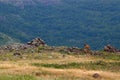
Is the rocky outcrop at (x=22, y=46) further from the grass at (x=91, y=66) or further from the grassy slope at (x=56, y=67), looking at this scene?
the grass at (x=91, y=66)

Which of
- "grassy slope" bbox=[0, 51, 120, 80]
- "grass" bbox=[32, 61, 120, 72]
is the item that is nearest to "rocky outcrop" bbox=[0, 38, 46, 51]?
"grassy slope" bbox=[0, 51, 120, 80]

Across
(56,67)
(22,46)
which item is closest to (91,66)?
(56,67)

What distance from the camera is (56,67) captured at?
2525 inches

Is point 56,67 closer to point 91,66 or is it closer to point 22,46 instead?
point 91,66

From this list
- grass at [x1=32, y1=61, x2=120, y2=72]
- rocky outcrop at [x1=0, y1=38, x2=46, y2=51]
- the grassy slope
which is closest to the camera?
the grassy slope

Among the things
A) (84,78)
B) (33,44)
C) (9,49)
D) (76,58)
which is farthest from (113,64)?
(33,44)

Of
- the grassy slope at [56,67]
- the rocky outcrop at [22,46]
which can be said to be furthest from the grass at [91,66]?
the rocky outcrop at [22,46]

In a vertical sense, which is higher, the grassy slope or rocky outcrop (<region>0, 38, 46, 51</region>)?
rocky outcrop (<region>0, 38, 46, 51</region>)

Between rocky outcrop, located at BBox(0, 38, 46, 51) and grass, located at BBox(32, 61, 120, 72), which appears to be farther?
rocky outcrop, located at BBox(0, 38, 46, 51)

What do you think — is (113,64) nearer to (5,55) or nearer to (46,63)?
(46,63)

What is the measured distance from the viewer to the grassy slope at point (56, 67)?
4997cm

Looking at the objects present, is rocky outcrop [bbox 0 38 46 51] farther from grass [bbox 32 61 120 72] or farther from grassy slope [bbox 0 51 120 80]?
grass [bbox 32 61 120 72]

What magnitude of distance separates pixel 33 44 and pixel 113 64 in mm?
32597

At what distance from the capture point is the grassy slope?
50.0 m
